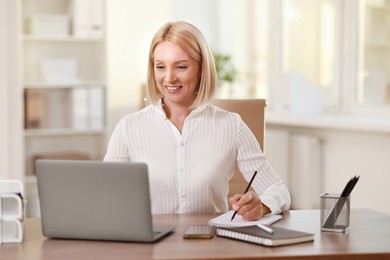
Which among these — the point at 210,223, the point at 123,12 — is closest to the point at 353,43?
the point at 123,12

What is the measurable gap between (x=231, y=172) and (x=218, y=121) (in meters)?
0.18

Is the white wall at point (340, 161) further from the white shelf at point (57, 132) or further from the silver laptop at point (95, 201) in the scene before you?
the silver laptop at point (95, 201)

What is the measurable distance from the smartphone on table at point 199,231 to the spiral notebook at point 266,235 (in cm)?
3

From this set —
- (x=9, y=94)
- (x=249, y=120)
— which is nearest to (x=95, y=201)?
(x=249, y=120)

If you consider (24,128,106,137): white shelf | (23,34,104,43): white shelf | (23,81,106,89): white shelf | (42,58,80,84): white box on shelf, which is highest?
(23,34,104,43): white shelf

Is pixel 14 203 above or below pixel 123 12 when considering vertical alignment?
below

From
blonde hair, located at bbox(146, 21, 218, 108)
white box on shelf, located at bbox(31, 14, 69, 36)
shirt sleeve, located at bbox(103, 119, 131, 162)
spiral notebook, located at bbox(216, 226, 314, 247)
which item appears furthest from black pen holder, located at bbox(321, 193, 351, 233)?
white box on shelf, located at bbox(31, 14, 69, 36)

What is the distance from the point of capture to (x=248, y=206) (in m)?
A: 2.12

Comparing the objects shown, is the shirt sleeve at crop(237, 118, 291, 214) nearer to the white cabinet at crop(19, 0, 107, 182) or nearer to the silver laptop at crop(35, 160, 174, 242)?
the silver laptop at crop(35, 160, 174, 242)

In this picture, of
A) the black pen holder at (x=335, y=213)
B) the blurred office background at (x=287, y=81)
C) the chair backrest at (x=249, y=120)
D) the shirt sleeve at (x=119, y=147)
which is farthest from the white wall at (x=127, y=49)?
the black pen holder at (x=335, y=213)

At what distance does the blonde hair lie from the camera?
7.97 feet

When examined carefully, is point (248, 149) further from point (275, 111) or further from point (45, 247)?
point (275, 111)

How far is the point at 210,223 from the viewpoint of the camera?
2117 mm

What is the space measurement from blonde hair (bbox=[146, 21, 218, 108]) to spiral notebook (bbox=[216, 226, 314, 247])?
58 centimetres
